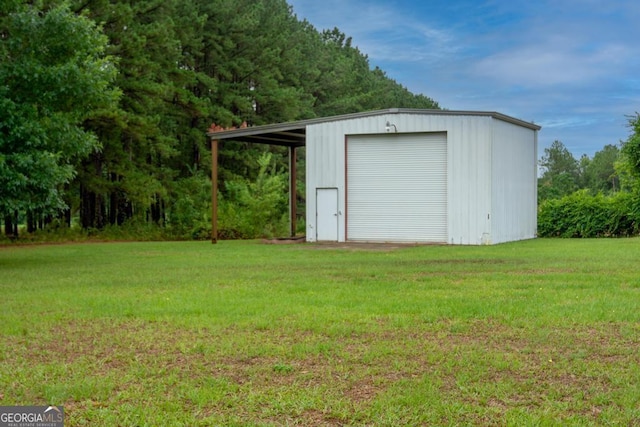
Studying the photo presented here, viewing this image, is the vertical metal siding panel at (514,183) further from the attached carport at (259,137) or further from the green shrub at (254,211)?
the green shrub at (254,211)

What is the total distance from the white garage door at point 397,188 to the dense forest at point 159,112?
669 cm

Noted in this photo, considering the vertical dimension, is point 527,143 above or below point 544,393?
above

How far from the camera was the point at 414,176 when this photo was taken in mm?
20844

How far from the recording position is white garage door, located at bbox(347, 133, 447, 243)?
67.5 ft

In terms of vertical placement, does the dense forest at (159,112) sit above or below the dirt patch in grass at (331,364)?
above

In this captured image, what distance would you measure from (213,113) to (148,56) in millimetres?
5845

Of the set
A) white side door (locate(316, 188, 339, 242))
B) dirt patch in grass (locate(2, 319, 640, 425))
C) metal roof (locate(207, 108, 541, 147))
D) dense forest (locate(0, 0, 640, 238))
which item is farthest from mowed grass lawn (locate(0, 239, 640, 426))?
white side door (locate(316, 188, 339, 242))

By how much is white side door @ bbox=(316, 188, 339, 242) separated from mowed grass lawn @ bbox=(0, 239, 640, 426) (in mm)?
10684

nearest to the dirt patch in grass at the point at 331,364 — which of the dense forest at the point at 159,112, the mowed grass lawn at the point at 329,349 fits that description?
the mowed grass lawn at the point at 329,349

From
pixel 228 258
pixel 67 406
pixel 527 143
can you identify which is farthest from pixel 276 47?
pixel 67 406

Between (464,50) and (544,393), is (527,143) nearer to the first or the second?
(464,50)

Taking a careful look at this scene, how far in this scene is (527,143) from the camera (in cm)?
2350

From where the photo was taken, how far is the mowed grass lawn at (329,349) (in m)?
4.11

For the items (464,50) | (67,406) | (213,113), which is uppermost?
(464,50)
